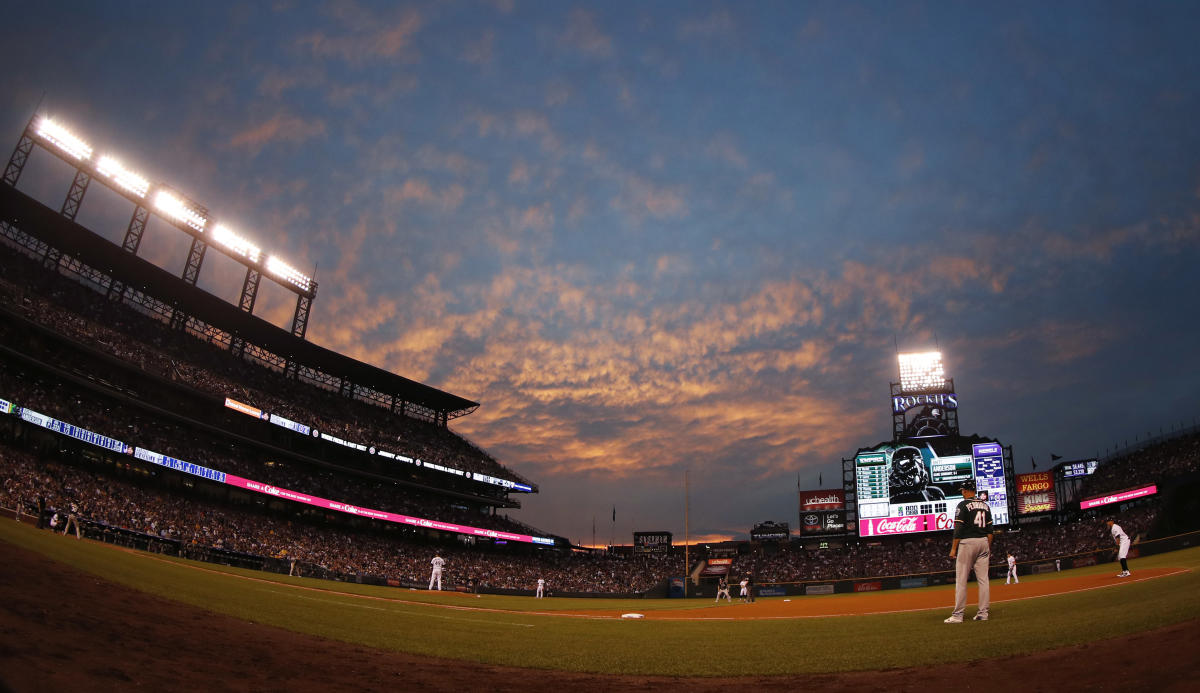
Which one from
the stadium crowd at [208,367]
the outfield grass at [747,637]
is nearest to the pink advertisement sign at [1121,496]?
the outfield grass at [747,637]

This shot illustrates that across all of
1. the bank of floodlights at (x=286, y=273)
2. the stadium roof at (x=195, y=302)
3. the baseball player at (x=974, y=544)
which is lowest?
the baseball player at (x=974, y=544)

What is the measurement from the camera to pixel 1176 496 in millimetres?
45562

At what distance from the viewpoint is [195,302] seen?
170 ft

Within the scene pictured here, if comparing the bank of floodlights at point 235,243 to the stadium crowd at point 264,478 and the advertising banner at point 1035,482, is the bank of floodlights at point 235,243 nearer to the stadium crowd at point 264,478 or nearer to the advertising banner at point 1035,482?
the stadium crowd at point 264,478

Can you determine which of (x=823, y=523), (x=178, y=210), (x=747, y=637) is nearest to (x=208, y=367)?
(x=178, y=210)

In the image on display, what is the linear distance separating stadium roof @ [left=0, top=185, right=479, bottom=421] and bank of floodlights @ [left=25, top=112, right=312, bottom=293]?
471 centimetres

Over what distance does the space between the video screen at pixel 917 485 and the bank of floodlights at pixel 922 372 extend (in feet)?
19.2

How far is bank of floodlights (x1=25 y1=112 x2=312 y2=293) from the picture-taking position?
43938 millimetres

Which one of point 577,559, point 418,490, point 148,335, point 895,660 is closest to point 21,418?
point 148,335

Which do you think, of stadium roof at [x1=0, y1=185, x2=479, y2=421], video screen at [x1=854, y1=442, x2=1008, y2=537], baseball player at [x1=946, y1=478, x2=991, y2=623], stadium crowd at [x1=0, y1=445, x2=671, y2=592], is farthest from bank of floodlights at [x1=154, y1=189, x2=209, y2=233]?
video screen at [x1=854, y1=442, x2=1008, y2=537]

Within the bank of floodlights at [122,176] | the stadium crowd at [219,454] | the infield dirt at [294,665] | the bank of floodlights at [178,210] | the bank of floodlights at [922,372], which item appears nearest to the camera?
the infield dirt at [294,665]

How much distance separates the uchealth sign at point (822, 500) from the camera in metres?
66.2

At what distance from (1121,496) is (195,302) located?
76.2 m

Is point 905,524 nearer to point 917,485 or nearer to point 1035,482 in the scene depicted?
point 917,485
